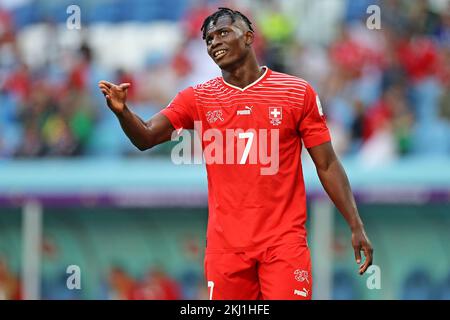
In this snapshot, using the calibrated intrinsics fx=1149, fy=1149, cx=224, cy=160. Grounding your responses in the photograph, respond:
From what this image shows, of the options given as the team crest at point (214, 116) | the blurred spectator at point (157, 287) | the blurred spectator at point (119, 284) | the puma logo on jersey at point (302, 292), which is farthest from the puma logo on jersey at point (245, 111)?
the blurred spectator at point (119, 284)

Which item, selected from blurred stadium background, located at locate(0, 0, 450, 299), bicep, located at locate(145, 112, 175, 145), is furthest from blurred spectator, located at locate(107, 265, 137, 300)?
bicep, located at locate(145, 112, 175, 145)

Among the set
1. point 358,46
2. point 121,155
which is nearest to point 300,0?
point 358,46

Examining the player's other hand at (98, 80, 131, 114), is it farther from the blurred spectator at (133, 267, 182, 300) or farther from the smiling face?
the blurred spectator at (133, 267, 182, 300)

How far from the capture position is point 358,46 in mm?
13258

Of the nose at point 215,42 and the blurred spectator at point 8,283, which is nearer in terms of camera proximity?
the nose at point 215,42

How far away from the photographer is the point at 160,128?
643 centimetres

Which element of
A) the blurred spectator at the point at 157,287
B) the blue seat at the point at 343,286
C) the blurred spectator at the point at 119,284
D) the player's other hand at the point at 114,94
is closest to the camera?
the player's other hand at the point at 114,94

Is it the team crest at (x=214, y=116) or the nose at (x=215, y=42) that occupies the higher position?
the nose at (x=215, y=42)

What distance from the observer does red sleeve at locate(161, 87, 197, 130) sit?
6477 mm

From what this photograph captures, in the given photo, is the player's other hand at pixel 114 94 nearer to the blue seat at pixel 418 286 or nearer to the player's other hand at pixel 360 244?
the player's other hand at pixel 360 244

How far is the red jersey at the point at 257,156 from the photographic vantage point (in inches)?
246

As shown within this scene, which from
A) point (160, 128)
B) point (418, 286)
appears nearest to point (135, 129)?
point (160, 128)

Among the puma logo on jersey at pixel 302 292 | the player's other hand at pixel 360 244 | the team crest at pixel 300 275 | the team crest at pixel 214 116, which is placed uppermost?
the team crest at pixel 214 116

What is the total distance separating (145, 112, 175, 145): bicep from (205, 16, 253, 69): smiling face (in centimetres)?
44
